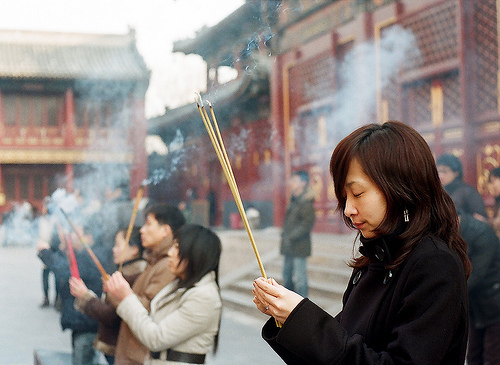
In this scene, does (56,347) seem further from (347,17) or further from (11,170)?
(11,170)

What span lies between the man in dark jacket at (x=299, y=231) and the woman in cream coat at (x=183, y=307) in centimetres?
341

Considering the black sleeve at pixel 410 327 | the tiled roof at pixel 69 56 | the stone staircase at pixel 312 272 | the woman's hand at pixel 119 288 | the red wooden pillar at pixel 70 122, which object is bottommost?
the stone staircase at pixel 312 272

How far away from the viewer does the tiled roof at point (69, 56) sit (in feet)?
64.9

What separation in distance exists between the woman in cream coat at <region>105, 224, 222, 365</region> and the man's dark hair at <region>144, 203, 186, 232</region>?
0.58m

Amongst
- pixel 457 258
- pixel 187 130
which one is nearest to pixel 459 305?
pixel 457 258

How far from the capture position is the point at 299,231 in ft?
19.7

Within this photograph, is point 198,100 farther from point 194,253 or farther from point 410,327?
point 194,253

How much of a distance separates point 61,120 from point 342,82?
14209 millimetres

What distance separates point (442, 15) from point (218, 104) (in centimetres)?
711

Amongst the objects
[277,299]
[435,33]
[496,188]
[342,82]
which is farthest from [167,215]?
[342,82]

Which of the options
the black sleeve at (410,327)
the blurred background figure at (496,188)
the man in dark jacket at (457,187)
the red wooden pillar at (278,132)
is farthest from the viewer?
the red wooden pillar at (278,132)

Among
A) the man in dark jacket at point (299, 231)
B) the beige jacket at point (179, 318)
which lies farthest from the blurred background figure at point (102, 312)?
the man in dark jacket at point (299, 231)

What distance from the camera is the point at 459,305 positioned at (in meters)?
1.24

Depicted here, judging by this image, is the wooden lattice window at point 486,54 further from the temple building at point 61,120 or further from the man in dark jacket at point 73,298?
the temple building at point 61,120
